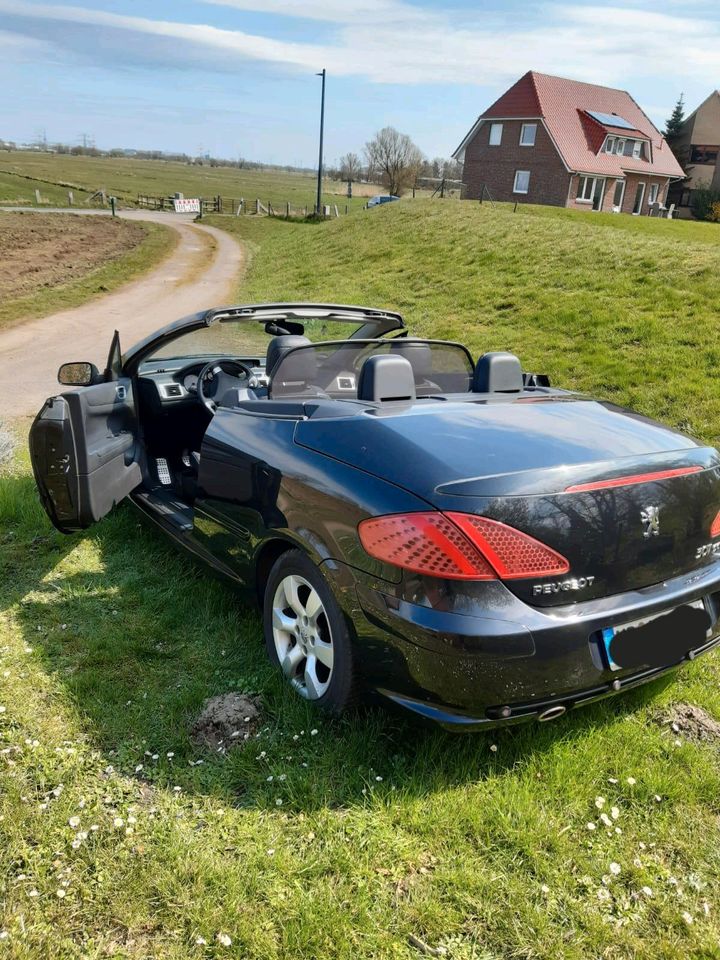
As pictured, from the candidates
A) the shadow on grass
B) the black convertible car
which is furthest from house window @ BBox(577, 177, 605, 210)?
the shadow on grass

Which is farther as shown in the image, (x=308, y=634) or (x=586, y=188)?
(x=586, y=188)

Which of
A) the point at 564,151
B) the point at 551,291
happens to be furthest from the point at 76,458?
the point at 564,151

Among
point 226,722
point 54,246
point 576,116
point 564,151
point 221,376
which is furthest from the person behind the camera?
point 576,116

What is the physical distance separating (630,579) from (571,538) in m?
0.31

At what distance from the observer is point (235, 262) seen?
26.4 meters

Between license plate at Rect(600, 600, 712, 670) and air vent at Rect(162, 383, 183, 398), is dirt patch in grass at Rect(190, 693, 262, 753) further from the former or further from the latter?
air vent at Rect(162, 383, 183, 398)

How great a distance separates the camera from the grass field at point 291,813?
2.11 meters

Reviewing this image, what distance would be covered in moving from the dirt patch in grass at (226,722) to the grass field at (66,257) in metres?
14.6

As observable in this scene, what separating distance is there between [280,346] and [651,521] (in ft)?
6.51

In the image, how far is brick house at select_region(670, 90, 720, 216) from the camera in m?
57.1

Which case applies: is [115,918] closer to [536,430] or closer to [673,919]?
[673,919]

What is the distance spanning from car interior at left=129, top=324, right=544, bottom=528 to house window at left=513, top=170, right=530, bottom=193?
145 ft

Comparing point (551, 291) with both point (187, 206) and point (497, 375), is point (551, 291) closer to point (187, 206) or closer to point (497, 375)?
point (497, 375)

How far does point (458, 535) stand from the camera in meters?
2.32
